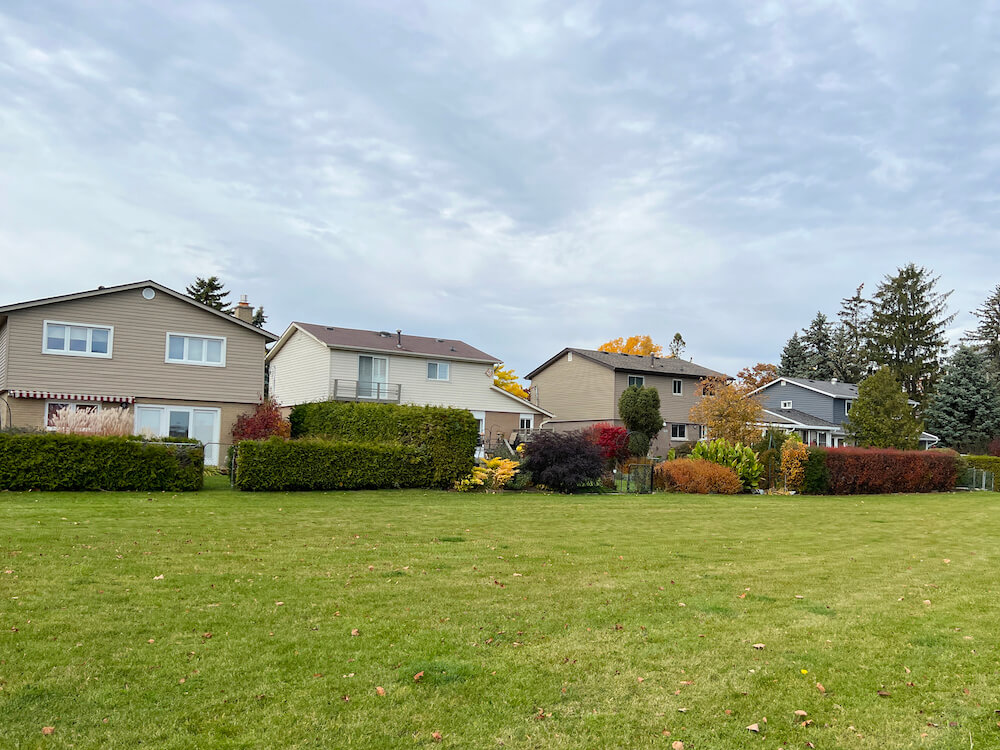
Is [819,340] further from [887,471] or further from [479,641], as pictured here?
[479,641]

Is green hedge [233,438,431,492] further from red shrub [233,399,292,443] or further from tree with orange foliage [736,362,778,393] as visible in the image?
tree with orange foliage [736,362,778,393]

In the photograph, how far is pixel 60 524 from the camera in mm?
11281

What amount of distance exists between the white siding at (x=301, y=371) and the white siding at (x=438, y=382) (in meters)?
0.70

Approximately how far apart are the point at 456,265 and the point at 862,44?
14.9 m

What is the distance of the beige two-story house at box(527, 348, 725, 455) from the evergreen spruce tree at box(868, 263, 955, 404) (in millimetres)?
22243

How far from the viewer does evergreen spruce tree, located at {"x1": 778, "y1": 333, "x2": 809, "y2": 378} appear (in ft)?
241

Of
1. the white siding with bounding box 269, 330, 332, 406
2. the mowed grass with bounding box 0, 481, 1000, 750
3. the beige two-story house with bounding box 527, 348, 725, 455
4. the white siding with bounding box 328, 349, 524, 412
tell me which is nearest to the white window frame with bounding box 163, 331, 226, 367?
the white siding with bounding box 269, 330, 332, 406

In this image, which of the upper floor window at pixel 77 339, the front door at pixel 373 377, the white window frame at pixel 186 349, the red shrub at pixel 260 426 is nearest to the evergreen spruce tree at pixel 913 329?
the front door at pixel 373 377

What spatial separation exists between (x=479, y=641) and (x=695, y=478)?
66.3 ft

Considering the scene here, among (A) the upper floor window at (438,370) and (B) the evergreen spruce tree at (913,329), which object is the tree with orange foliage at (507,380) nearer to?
(A) the upper floor window at (438,370)

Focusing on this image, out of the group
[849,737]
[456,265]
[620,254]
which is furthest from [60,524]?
[620,254]

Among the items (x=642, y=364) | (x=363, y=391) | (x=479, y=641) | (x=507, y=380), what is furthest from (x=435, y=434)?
(x=507, y=380)

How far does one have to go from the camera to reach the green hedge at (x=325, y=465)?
19.2 metres

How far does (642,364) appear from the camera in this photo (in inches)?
1917
